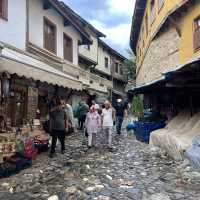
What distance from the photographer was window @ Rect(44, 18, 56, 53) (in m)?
15.7

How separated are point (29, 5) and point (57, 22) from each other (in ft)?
10.4

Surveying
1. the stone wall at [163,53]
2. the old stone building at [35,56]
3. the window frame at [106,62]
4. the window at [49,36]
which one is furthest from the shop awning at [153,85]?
the window frame at [106,62]

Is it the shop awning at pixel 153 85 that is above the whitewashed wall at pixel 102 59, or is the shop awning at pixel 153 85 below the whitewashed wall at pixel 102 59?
below

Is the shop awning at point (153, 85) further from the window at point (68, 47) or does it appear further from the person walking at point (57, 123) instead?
the window at point (68, 47)

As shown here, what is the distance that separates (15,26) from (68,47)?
663cm

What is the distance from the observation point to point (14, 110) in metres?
12.2

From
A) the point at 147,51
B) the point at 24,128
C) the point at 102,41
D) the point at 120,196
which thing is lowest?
the point at 120,196

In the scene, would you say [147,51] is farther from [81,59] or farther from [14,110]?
[14,110]

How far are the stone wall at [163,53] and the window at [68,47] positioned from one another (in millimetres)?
5029

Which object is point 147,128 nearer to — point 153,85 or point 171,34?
point 153,85

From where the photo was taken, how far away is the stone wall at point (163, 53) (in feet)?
53.7

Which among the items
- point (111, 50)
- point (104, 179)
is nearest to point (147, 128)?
point (104, 179)

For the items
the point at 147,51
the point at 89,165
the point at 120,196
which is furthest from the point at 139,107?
the point at 120,196

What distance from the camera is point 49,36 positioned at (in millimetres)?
16219
